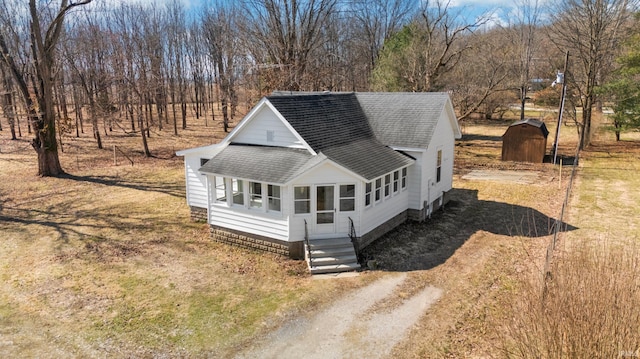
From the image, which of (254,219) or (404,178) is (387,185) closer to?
(404,178)

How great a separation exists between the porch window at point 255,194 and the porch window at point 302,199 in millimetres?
1481

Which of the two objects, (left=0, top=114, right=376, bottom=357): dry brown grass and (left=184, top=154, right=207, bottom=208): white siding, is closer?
(left=0, top=114, right=376, bottom=357): dry brown grass

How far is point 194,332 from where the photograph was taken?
1029cm

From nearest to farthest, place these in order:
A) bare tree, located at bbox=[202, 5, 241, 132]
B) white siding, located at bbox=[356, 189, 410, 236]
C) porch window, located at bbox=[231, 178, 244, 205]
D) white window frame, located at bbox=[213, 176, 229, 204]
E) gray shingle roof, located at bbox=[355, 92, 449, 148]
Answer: white siding, located at bbox=[356, 189, 410, 236], porch window, located at bbox=[231, 178, 244, 205], white window frame, located at bbox=[213, 176, 229, 204], gray shingle roof, located at bbox=[355, 92, 449, 148], bare tree, located at bbox=[202, 5, 241, 132]

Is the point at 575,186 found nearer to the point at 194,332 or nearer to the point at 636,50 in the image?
the point at 636,50

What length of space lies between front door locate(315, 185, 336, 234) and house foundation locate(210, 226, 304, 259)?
924 millimetres

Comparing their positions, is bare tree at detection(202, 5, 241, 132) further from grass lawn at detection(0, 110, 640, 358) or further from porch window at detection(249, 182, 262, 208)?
porch window at detection(249, 182, 262, 208)

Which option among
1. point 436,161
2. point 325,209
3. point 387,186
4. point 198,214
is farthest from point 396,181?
point 198,214

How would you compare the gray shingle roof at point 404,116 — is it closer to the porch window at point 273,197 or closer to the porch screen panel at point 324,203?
the porch screen panel at point 324,203

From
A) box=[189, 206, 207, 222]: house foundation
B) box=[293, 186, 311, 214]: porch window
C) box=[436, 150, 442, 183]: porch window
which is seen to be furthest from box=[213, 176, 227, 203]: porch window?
box=[436, 150, 442, 183]: porch window

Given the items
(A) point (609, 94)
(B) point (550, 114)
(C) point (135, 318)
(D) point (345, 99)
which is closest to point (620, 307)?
(C) point (135, 318)

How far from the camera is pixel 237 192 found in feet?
51.9

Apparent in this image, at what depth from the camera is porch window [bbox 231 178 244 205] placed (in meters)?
15.5

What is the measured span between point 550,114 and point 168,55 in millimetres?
49544
